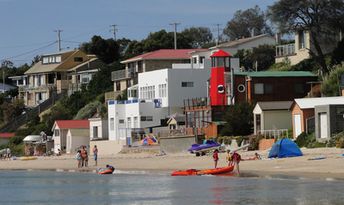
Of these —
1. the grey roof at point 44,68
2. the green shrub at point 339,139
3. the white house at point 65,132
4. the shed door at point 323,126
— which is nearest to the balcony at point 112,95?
the white house at point 65,132

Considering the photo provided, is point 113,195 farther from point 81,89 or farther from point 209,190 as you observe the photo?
point 81,89

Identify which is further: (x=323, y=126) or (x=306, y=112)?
(x=306, y=112)

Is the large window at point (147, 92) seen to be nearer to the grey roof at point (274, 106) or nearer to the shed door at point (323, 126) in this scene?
the grey roof at point (274, 106)

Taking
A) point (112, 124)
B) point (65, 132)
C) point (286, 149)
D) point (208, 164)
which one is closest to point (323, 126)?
point (286, 149)

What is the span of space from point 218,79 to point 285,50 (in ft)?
61.0

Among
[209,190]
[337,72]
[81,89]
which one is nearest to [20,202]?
[209,190]

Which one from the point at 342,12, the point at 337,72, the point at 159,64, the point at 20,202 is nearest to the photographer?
the point at 20,202

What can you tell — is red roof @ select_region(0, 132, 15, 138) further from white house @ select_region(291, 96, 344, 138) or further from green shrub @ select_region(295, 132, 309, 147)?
green shrub @ select_region(295, 132, 309, 147)

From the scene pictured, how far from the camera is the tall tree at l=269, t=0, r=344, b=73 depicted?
84000mm

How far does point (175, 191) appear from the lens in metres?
43.2

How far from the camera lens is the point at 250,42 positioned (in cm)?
11350

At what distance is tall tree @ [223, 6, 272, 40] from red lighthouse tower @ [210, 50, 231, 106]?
7054 cm

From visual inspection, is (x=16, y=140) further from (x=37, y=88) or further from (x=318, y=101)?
(x=318, y=101)

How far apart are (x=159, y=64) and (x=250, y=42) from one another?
13.1 meters
